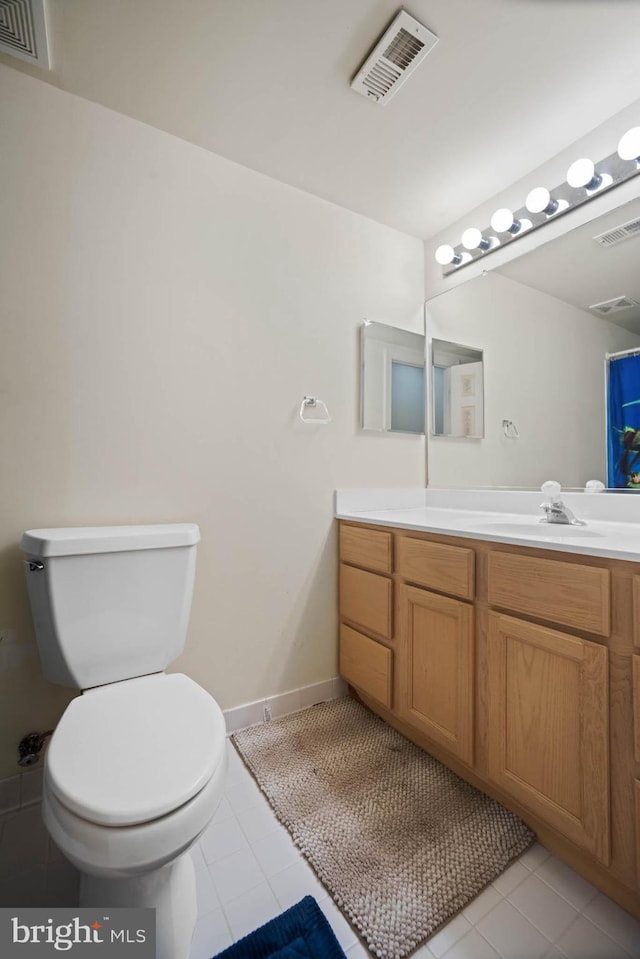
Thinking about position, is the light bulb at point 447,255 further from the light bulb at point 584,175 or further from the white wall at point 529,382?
the light bulb at point 584,175

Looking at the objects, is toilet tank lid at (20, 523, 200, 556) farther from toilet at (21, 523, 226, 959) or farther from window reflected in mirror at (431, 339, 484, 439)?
window reflected in mirror at (431, 339, 484, 439)

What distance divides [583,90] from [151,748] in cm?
217

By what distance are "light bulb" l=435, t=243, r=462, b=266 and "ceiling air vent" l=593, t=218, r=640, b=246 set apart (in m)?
0.60

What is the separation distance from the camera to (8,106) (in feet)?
3.86

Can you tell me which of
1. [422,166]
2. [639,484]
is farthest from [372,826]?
[422,166]

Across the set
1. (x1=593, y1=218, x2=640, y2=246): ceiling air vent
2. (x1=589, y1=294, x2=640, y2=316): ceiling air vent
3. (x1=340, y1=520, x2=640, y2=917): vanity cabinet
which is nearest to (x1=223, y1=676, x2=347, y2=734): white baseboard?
(x1=340, y1=520, x2=640, y2=917): vanity cabinet

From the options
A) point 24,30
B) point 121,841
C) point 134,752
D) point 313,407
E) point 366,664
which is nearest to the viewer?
point 121,841

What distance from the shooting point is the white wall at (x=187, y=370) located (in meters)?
1.20

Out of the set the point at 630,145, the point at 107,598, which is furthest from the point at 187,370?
the point at 630,145

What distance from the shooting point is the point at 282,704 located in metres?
1.64

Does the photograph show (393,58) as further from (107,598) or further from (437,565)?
(107,598)

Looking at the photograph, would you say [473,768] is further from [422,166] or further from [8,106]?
[8,106]

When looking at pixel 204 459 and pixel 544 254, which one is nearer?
pixel 204 459

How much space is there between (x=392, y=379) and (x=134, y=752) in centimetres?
170
